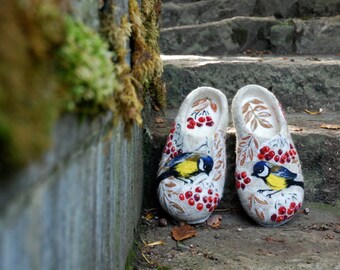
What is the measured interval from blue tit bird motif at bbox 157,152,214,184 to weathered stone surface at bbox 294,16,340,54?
1635mm

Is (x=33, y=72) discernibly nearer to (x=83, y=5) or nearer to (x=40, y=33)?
(x=40, y=33)

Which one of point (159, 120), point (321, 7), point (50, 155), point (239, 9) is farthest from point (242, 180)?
point (239, 9)

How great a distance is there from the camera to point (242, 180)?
6.24ft

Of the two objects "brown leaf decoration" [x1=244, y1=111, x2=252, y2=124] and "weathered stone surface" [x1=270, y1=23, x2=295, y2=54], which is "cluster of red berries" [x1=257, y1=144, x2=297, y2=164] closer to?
"brown leaf decoration" [x1=244, y1=111, x2=252, y2=124]

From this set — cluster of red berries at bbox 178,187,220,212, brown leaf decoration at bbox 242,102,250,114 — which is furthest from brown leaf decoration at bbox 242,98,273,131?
cluster of red berries at bbox 178,187,220,212

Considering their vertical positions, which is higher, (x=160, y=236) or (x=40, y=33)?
(x=40, y=33)

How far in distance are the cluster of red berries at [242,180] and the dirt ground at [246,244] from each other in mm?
130

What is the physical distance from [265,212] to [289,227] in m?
0.11

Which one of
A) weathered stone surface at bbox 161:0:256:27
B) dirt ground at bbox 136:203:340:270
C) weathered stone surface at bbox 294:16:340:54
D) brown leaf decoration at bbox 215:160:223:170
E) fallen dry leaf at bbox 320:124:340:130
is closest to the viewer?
dirt ground at bbox 136:203:340:270

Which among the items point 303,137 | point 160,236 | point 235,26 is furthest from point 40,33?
point 235,26

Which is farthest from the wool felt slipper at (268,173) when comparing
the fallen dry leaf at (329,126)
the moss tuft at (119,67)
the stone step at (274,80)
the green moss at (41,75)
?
the green moss at (41,75)

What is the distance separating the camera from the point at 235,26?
3.41 meters

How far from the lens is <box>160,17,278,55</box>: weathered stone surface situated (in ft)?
11.0

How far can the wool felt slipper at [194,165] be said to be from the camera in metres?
1.83
